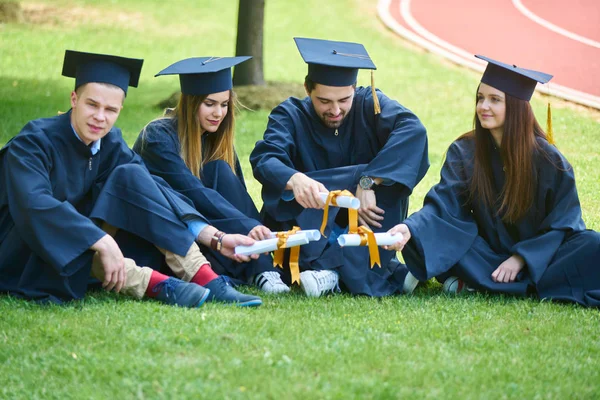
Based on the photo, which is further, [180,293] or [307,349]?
[180,293]

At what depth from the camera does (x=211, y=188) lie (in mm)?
5672

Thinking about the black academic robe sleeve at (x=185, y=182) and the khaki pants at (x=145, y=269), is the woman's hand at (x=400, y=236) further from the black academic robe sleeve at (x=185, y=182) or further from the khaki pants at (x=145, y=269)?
the khaki pants at (x=145, y=269)

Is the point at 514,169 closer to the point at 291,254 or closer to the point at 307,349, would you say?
the point at 291,254

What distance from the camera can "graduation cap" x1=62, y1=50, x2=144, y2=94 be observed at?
496 centimetres

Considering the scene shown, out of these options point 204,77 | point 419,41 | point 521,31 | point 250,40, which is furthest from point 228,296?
point 521,31

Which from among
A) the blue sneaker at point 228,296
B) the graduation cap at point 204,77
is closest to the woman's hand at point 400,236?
the blue sneaker at point 228,296

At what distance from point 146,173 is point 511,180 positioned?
7.24 ft

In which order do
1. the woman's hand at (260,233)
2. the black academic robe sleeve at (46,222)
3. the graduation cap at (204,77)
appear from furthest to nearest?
the graduation cap at (204,77)
the woman's hand at (260,233)
the black academic robe sleeve at (46,222)

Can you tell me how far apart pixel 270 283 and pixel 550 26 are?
1408cm

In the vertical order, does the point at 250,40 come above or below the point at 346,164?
above

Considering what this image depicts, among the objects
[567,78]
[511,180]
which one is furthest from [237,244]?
[567,78]

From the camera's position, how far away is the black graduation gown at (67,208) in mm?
4594

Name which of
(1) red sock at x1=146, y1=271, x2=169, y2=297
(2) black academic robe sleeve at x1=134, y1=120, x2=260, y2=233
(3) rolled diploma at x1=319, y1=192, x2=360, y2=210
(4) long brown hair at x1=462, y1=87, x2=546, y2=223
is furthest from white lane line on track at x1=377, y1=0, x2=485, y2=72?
(1) red sock at x1=146, y1=271, x2=169, y2=297

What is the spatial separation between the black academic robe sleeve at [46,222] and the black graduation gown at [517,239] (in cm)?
191
